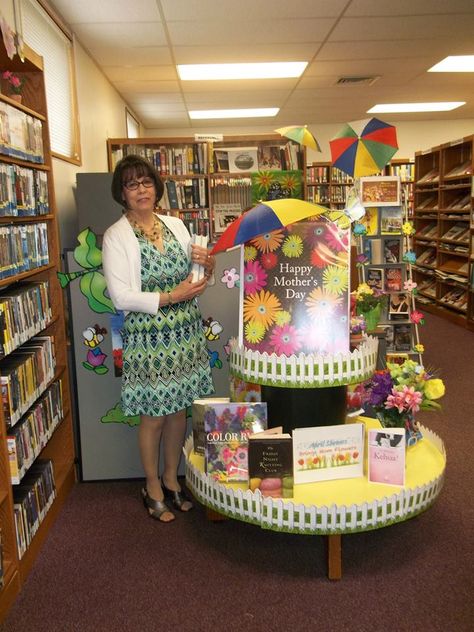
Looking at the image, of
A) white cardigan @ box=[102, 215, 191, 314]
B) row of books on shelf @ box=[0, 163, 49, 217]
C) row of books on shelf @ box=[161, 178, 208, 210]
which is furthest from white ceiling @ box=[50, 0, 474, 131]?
white cardigan @ box=[102, 215, 191, 314]

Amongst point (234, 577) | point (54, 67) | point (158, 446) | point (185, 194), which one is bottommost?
point (234, 577)

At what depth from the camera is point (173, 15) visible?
408 cm

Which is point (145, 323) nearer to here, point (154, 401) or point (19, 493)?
point (154, 401)

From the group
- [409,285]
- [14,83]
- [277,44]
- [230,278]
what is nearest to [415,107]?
[277,44]

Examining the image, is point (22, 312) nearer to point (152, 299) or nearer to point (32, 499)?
point (152, 299)

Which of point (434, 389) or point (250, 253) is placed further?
point (434, 389)

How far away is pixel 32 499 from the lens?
230 centimetres

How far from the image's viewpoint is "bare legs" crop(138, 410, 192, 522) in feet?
8.25

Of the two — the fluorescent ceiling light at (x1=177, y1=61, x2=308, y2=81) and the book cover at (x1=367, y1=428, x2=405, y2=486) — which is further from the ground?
the fluorescent ceiling light at (x1=177, y1=61, x2=308, y2=81)

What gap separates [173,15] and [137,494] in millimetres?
3334

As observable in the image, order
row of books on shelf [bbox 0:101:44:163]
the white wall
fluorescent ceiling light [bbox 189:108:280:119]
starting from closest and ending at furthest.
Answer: row of books on shelf [bbox 0:101:44:163]
fluorescent ceiling light [bbox 189:108:280:119]
the white wall

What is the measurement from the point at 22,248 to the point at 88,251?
443 millimetres

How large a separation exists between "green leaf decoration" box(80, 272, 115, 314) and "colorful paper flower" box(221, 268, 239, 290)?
568 mm

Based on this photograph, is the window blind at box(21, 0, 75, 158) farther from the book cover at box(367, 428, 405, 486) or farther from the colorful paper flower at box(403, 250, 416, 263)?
the book cover at box(367, 428, 405, 486)
